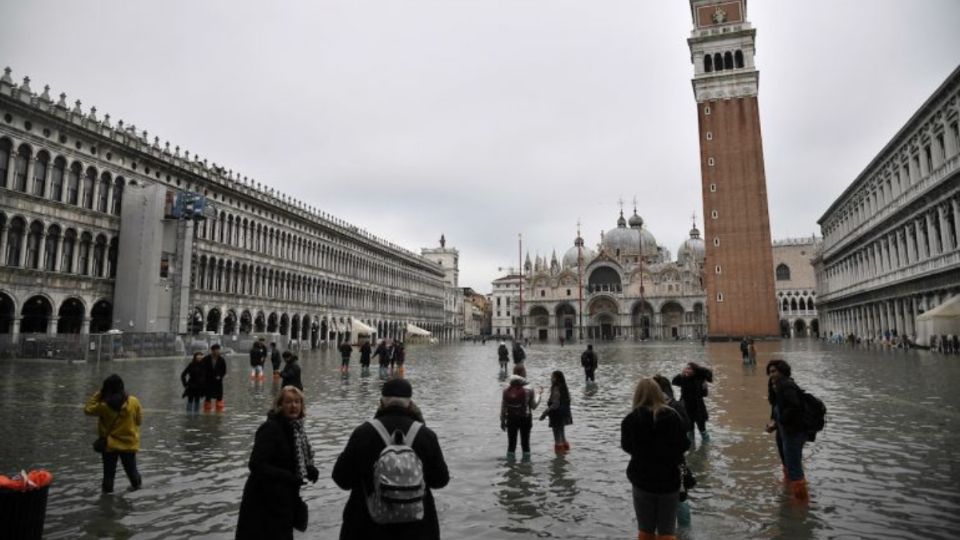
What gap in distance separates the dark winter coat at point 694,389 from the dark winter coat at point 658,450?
13.7 feet

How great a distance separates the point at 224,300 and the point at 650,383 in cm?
4603

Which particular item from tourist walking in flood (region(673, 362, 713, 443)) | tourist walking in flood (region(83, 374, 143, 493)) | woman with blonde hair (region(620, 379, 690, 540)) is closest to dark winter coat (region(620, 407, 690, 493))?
woman with blonde hair (region(620, 379, 690, 540))

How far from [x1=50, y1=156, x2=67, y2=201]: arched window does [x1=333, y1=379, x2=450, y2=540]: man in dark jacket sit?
37.6 meters

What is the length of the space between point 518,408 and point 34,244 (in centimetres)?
3396

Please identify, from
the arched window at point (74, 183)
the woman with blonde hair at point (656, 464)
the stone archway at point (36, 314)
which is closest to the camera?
the woman with blonde hair at point (656, 464)

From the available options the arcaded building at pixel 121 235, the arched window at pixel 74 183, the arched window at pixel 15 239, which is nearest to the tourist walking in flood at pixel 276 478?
the arcaded building at pixel 121 235

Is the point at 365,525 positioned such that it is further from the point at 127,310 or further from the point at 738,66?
the point at 738,66

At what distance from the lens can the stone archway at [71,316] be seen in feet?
113

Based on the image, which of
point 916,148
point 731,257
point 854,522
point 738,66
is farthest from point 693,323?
point 854,522

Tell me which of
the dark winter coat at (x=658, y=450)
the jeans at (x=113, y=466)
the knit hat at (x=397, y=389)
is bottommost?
the jeans at (x=113, y=466)

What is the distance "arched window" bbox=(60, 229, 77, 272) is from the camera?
33.6m

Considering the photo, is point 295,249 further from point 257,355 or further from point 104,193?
point 257,355

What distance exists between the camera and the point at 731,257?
61.0 m

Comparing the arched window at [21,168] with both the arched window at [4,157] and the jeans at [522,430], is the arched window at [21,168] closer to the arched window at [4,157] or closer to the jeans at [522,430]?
the arched window at [4,157]
